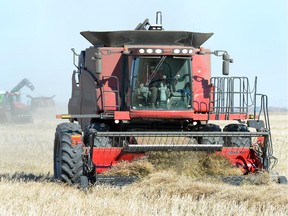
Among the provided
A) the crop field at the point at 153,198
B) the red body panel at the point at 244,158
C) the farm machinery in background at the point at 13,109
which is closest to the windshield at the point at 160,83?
the red body panel at the point at 244,158

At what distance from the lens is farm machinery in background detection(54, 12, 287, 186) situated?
9.96m

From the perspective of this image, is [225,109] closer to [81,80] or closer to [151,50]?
[151,50]

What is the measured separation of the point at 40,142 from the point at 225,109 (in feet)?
42.7

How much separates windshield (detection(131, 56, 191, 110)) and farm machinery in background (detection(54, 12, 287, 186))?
0.01m

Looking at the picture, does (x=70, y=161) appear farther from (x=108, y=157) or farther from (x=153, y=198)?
(x=153, y=198)

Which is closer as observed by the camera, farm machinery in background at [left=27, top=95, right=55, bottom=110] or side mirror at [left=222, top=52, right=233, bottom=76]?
side mirror at [left=222, top=52, right=233, bottom=76]

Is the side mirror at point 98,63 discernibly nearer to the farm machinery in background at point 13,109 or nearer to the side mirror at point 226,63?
the side mirror at point 226,63

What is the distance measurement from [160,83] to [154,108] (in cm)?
42

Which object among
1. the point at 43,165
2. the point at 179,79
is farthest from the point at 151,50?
the point at 43,165

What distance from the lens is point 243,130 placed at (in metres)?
11.1

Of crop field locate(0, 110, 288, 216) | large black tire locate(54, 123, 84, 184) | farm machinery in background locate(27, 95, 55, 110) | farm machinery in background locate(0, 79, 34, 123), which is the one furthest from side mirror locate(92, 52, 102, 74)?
farm machinery in background locate(27, 95, 55, 110)

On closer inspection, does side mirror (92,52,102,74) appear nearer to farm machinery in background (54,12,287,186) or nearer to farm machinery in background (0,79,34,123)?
farm machinery in background (54,12,287,186)

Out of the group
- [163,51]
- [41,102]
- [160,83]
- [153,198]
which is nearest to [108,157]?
[160,83]

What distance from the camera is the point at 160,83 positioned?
10617mm
